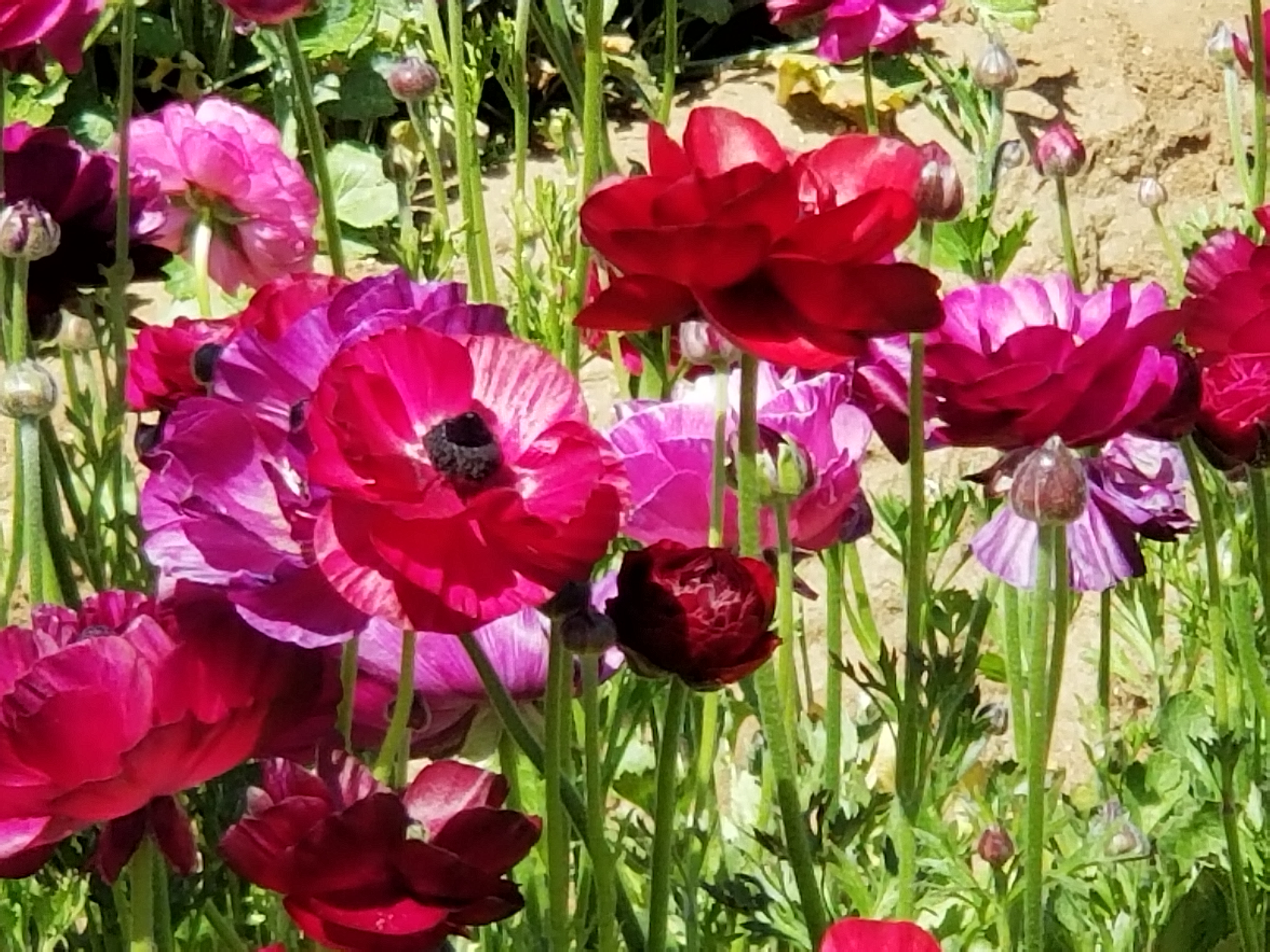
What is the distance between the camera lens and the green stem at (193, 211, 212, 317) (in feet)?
3.45

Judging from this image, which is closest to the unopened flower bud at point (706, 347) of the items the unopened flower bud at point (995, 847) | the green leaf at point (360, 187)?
the unopened flower bud at point (995, 847)

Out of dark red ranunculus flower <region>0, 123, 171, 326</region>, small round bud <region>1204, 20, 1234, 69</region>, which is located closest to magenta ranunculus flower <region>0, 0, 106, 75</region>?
dark red ranunculus flower <region>0, 123, 171, 326</region>

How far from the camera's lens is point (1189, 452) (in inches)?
31.6

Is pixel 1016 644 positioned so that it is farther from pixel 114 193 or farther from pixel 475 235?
pixel 114 193

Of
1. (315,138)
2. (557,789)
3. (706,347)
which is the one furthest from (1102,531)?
(315,138)

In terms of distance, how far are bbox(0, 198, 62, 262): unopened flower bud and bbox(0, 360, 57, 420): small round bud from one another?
0.09 metres

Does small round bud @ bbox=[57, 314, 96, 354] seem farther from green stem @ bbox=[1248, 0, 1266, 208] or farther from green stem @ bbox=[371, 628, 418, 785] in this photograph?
green stem @ bbox=[1248, 0, 1266, 208]

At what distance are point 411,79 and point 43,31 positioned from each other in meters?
0.24

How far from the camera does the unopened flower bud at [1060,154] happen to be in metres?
1.01

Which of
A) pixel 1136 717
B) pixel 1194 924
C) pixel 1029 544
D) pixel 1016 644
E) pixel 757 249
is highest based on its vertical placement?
pixel 757 249

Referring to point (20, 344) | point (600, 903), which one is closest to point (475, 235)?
point (20, 344)

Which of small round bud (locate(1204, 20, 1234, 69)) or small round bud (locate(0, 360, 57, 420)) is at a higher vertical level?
small round bud (locate(0, 360, 57, 420))

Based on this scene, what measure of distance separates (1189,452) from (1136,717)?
0.78 m

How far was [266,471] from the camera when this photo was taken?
0.56 metres
